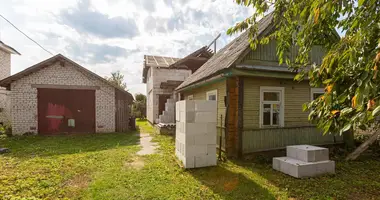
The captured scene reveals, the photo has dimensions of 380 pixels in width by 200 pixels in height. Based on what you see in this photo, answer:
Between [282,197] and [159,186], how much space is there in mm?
2632

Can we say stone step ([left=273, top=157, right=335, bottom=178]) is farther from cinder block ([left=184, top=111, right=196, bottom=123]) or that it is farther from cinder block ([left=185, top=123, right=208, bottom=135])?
cinder block ([left=184, top=111, right=196, bottom=123])

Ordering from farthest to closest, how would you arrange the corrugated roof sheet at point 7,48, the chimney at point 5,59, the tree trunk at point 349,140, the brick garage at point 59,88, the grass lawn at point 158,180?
the chimney at point 5,59 → the corrugated roof sheet at point 7,48 → the brick garage at point 59,88 → the tree trunk at point 349,140 → the grass lawn at point 158,180

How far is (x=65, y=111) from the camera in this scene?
11.4 metres

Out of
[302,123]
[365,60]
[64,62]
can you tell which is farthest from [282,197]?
[64,62]

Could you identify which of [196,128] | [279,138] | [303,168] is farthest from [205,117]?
[279,138]

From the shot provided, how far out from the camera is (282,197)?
399 cm

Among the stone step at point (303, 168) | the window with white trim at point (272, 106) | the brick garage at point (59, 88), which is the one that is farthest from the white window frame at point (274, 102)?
the brick garage at point (59, 88)

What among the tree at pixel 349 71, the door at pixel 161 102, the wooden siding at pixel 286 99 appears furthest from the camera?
the door at pixel 161 102

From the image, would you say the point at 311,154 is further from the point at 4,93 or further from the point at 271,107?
the point at 4,93

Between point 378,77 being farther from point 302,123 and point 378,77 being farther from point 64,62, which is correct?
point 64,62

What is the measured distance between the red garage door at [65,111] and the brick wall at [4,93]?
366cm

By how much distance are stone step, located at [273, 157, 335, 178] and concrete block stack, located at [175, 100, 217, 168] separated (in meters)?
1.97

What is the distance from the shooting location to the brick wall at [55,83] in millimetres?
10688

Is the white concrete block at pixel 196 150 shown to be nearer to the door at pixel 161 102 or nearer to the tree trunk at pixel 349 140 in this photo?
the tree trunk at pixel 349 140
